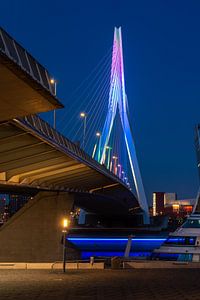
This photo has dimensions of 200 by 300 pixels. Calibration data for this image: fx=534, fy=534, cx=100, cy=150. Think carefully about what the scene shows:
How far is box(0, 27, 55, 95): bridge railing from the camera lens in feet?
41.3

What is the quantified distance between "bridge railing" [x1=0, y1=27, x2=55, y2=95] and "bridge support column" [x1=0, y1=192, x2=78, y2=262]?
2756 centimetres

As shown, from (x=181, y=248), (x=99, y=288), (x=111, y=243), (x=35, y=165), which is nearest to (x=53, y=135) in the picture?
(x=35, y=165)

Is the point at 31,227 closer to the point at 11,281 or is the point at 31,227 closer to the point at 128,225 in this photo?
the point at 11,281

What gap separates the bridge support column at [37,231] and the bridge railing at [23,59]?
1085 inches

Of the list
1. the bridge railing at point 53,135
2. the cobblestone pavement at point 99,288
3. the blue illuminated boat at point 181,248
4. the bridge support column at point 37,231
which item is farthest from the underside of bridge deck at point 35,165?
the blue illuminated boat at point 181,248

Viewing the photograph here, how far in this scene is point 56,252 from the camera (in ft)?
139

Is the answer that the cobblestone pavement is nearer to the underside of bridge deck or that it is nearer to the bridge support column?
the underside of bridge deck

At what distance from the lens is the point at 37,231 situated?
43.4m

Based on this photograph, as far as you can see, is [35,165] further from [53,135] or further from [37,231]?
[37,231]

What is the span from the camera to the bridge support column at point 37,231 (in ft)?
137

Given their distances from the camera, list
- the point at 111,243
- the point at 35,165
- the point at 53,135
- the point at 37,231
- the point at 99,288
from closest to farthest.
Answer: the point at 99,288 → the point at 53,135 → the point at 35,165 → the point at 37,231 → the point at 111,243

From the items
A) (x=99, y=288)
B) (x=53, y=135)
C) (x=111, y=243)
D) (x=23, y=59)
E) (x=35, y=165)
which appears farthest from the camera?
(x=111, y=243)

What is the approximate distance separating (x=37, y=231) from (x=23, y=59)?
31.1 m

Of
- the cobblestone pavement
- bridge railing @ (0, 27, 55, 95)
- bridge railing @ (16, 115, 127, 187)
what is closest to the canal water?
bridge railing @ (16, 115, 127, 187)
